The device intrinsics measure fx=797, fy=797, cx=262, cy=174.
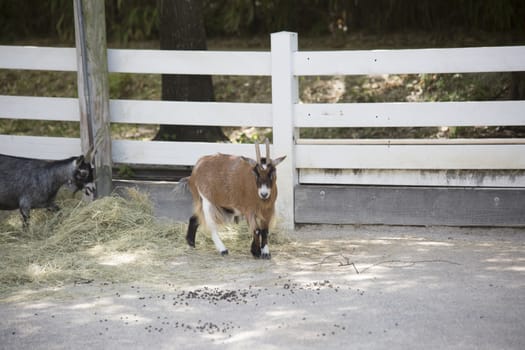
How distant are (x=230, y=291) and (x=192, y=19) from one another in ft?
15.8

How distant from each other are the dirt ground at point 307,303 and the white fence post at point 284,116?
2.23 feet

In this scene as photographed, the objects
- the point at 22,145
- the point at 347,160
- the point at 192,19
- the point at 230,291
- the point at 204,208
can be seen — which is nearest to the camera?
the point at 230,291

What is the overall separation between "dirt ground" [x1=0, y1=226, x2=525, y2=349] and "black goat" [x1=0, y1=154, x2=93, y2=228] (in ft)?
5.35

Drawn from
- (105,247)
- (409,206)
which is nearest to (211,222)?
(105,247)

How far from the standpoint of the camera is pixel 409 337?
473cm

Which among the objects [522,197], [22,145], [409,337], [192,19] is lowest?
[409,337]

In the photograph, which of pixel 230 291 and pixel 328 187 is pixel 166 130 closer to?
pixel 328 187

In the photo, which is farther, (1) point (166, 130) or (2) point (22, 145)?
(1) point (166, 130)

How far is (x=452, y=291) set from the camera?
223 inches

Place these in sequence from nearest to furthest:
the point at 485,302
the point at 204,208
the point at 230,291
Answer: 1. the point at 485,302
2. the point at 230,291
3. the point at 204,208

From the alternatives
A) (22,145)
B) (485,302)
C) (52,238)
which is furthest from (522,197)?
(22,145)

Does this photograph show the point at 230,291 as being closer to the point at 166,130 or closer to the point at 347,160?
the point at 347,160

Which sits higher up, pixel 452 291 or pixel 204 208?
pixel 204 208

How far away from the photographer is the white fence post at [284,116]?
25.0 ft
